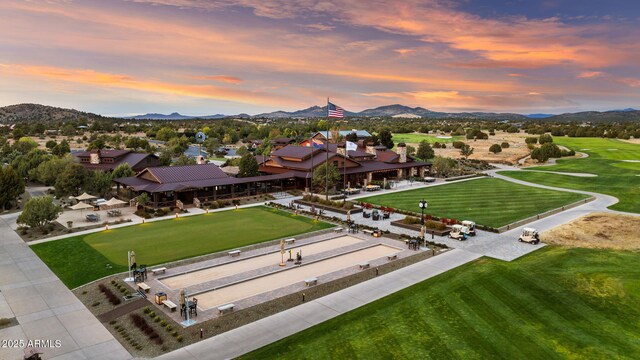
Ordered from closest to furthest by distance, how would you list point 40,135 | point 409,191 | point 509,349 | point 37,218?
point 509,349, point 37,218, point 409,191, point 40,135

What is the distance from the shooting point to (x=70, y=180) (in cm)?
5822

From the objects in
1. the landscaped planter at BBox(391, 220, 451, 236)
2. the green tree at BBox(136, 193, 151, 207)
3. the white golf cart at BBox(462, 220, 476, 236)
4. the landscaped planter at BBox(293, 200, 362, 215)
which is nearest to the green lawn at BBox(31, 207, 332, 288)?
the landscaped planter at BBox(293, 200, 362, 215)

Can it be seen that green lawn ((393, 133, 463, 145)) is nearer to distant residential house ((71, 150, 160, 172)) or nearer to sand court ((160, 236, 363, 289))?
distant residential house ((71, 150, 160, 172))

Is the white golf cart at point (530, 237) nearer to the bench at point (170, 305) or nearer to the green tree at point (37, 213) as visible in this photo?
the bench at point (170, 305)

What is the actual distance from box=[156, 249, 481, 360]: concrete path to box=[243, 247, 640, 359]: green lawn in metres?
0.74

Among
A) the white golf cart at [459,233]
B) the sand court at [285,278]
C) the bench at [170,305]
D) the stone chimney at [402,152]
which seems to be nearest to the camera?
the bench at [170,305]

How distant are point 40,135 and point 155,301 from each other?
571 feet

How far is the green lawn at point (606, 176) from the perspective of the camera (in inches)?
2419

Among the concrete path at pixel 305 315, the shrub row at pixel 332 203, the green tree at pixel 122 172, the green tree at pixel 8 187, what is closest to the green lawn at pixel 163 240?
the shrub row at pixel 332 203

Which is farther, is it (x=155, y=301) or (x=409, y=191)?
A: (x=409, y=191)

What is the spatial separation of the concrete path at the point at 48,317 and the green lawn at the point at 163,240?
154cm

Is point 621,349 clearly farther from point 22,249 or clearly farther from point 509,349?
point 22,249

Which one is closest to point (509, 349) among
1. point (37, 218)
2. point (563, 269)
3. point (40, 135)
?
point (563, 269)

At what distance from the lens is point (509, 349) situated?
1917 centimetres
